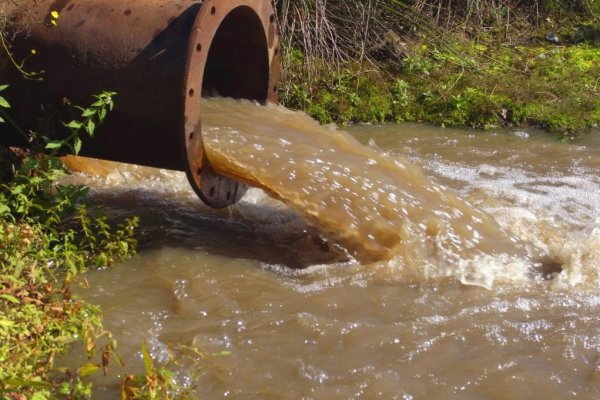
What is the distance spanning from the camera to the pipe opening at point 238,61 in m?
5.39

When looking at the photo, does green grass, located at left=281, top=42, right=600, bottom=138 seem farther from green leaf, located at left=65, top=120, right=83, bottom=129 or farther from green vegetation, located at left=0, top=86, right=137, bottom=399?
green leaf, located at left=65, top=120, right=83, bottom=129

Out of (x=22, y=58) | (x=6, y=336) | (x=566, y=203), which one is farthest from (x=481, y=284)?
(x=22, y=58)

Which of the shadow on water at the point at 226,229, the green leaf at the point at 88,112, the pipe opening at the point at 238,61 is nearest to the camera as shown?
the green leaf at the point at 88,112

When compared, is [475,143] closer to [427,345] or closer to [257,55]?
[257,55]

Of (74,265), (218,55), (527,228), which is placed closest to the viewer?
(74,265)

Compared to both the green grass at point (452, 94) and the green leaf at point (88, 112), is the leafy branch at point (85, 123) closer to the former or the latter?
the green leaf at point (88, 112)

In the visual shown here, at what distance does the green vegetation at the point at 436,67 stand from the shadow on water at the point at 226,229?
2.35 metres

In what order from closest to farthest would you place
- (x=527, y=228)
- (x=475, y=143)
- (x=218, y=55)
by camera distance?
(x=527, y=228)
(x=218, y=55)
(x=475, y=143)

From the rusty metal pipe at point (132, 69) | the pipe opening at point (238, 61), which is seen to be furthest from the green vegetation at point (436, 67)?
the rusty metal pipe at point (132, 69)

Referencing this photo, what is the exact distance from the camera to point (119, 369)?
11.2ft

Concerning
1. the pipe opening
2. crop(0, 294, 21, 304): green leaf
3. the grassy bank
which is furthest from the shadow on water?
crop(0, 294, 21, 304): green leaf

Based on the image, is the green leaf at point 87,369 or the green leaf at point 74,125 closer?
the green leaf at point 87,369

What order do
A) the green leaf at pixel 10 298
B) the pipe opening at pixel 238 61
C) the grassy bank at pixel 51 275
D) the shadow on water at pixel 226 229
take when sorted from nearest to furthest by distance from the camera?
the grassy bank at pixel 51 275
the green leaf at pixel 10 298
the shadow on water at pixel 226 229
the pipe opening at pixel 238 61

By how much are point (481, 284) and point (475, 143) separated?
302 cm
